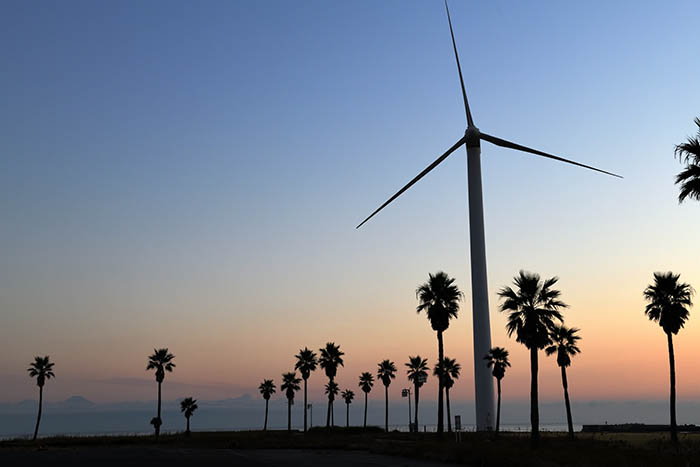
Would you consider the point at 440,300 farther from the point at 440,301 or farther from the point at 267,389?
the point at 267,389

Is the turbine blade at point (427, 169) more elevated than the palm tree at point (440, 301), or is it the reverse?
the turbine blade at point (427, 169)

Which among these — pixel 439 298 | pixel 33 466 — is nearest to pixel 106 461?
pixel 33 466

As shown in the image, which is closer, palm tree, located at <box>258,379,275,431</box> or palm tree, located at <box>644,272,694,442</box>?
palm tree, located at <box>644,272,694,442</box>

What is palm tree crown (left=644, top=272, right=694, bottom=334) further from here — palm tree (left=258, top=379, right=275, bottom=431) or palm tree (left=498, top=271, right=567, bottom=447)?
palm tree (left=258, top=379, right=275, bottom=431)

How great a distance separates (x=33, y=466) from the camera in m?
34.2

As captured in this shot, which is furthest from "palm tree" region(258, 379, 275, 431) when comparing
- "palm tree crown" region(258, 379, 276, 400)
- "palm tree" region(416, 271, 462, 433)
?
"palm tree" region(416, 271, 462, 433)

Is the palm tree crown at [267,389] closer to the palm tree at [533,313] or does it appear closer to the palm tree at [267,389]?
the palm tree at [267,389]

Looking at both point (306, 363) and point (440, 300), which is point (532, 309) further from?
point (306, 363)

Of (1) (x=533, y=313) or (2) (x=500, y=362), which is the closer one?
(1) (x=533, y=313)

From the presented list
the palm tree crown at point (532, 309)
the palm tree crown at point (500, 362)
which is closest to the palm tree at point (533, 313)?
the palm tree crown at point (532, 309)

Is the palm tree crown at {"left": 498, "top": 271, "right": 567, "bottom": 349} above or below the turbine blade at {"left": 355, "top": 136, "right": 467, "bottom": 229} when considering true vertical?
below

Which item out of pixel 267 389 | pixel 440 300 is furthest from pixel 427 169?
pixel 267 389

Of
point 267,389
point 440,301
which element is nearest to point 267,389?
point 267,389

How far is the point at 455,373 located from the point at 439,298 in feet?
150
